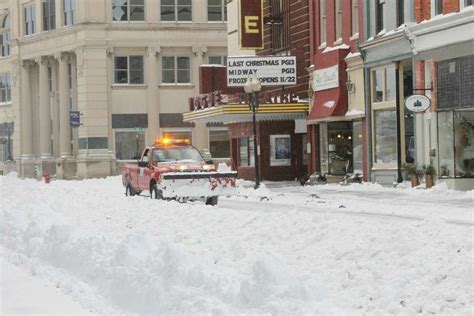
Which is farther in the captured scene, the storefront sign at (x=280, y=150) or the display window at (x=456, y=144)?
the storefront sign at (x=280, y=150)

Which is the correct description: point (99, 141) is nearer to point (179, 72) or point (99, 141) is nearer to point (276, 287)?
point (179, 72)

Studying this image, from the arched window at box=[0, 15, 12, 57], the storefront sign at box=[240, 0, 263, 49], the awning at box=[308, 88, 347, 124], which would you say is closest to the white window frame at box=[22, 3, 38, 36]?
the arched window at box=[0, 15, 12, 57]

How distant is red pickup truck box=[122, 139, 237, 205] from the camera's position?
25578 millimetres

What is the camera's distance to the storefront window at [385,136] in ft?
108

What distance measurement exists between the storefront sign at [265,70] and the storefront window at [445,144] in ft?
39.5

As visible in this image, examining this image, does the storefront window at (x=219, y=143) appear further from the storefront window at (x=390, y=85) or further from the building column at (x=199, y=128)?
the storefront window at (x=390, y=85)

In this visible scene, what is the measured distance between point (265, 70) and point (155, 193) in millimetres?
16233

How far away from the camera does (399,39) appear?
3142 cm

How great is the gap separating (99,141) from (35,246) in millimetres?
46357

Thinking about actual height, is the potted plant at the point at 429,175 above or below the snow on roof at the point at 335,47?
below

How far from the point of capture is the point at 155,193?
88.1 ft

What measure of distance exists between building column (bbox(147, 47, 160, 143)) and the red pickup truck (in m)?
32.1

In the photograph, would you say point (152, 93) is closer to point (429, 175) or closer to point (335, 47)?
point (335, 47)

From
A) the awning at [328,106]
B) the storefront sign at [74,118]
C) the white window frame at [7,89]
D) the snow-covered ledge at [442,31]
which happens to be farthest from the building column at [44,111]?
the snow-covered ledge at [442,31]
